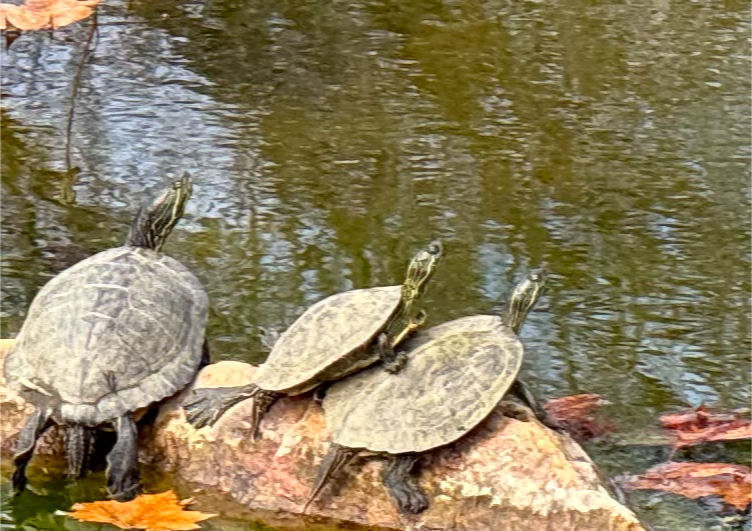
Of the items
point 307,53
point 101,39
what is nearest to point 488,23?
point 307,53

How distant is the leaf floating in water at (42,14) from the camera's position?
6.59 m

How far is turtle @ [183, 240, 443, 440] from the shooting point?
10.2 ft

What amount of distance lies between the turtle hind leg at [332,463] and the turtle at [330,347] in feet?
0.64

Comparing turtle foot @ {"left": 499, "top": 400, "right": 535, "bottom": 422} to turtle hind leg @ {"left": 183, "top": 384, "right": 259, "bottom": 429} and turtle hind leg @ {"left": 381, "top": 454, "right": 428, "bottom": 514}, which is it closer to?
turtle hind leg @ {"left": 381, "top": 454, "right": 428, "bottom": 514}

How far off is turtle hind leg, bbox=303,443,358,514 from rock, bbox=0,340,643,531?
0.04 m

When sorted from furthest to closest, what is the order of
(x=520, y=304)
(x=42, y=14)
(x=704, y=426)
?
(x=42, y=14), (x=704, y=426), (x=520, y=304)

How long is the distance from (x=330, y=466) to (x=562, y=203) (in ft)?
7.82

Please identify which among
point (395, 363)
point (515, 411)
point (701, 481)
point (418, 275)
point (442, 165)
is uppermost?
point (418, 275)

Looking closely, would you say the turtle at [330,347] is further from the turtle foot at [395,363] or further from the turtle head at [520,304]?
the turtle head at [520,304]

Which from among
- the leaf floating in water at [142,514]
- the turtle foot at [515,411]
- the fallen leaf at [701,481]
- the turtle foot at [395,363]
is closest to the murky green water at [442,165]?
the fallen leaf at [701,481]

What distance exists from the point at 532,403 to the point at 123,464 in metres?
1.04

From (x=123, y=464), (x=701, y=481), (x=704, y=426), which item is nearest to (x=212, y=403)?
(x=123, y=464)

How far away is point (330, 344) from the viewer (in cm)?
315

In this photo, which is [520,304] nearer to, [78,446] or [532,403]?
[532,403]
